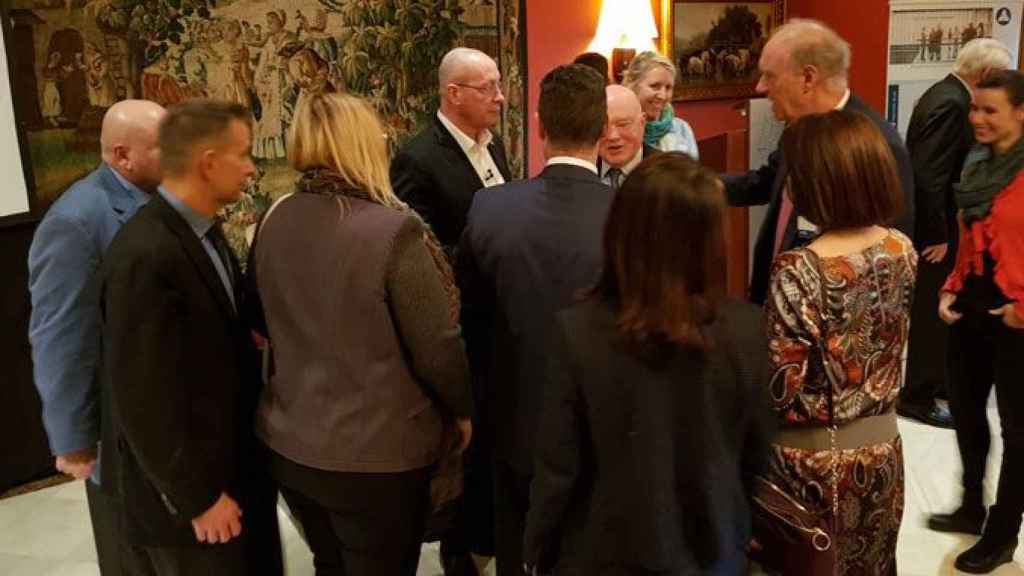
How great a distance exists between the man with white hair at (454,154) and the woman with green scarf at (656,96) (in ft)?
2.57

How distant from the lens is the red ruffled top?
2.67 meters

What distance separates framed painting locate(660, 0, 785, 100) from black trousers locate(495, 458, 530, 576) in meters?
4.28

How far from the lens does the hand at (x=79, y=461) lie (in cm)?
219

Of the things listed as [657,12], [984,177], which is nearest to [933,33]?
[657,12]

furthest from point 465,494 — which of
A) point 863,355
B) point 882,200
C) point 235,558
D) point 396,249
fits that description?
point 882,200

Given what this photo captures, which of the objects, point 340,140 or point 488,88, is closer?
point 340,140

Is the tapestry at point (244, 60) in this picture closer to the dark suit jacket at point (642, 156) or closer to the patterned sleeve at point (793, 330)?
the dark suit jacket at point (642, 156)

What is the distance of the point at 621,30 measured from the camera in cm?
542

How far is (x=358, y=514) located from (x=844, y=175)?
49.3 inches

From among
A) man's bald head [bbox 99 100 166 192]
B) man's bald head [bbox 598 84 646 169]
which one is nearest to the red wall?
man's bald head [bbox 598 84 646 169]

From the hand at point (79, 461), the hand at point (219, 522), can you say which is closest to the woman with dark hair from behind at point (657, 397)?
the hand at point (219, 522)

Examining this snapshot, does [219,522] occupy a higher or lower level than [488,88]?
lower

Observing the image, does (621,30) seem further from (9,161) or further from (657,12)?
(9,161)

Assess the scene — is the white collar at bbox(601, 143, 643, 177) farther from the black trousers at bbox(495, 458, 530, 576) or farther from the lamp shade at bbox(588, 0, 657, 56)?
the lamp shade at bbox(588, 0, 657, 56)
